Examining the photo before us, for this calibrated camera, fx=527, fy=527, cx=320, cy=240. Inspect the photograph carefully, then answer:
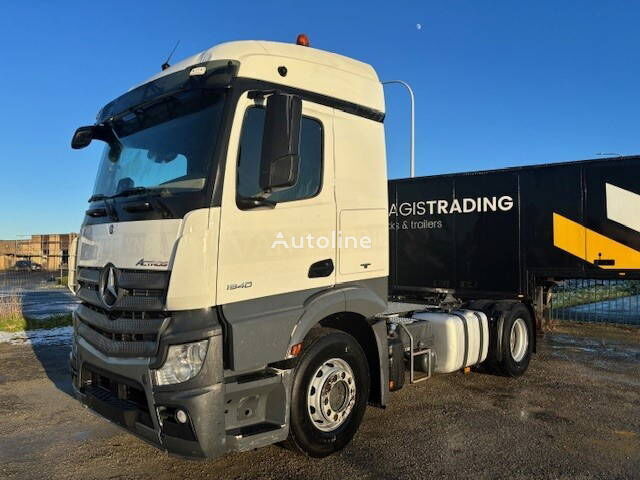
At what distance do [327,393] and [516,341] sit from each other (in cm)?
417

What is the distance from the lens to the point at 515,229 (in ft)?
29.3

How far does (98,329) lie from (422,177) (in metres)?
7.35

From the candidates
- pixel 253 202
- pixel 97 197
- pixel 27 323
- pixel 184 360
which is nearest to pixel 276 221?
pixel 253 202

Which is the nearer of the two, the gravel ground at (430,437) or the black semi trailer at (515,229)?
the gravel ground at (430,437)

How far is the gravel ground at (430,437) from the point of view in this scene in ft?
13.9

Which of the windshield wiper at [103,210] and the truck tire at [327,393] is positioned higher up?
the windshield wiper at [103,210]

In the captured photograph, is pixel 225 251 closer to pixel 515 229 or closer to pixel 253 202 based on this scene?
pixel 253 202

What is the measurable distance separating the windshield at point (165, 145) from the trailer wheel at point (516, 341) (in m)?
5.01

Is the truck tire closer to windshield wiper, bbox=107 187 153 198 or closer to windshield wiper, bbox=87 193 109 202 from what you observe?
windshield wiper, bbox=107 187 153 198

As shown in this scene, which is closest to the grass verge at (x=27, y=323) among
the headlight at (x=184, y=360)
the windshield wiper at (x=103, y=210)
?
the windshield wiper at (x=103, y=210)

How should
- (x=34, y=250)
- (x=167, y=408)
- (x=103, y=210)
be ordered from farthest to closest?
(x=34, y=250), (x=103, y=210), (x=167, y=408)

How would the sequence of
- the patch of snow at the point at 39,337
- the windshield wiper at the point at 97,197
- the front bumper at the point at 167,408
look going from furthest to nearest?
1. the patch of snow at the point at 39,337
2. the windshield wiper at the point at 97,197
3. the front bumper at the point at 167,408

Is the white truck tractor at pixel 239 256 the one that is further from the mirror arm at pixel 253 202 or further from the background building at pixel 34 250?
the background building at pixel 34 250

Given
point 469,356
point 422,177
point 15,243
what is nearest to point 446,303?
point 469,356
